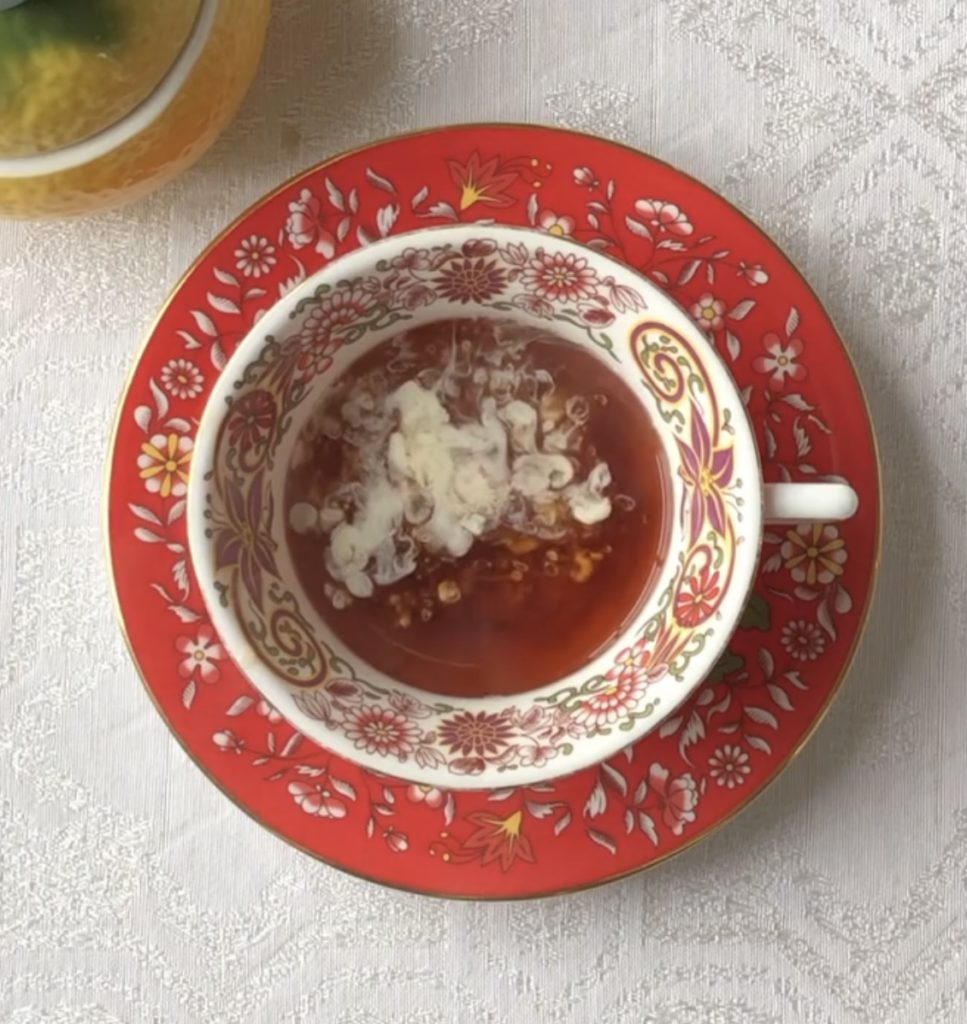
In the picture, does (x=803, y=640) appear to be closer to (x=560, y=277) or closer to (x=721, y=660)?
(x=721, y=660)

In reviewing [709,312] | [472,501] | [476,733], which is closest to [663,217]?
[709,312]

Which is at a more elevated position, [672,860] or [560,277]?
[560,277]

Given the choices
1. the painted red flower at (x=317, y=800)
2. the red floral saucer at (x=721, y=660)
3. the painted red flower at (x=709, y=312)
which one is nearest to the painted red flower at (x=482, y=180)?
the red floral saucer at (x=721, y=660)

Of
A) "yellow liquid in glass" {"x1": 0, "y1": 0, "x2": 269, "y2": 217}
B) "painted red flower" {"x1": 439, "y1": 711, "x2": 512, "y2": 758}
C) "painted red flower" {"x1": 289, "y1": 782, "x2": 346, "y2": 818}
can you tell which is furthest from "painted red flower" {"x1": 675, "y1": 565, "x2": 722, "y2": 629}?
"yellow liquid in glass" {"x1": 0, "y1": 0, "x2": 269, "y2": 217}

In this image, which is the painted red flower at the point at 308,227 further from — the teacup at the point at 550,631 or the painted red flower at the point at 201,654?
the painted red flower at the point at 201,654

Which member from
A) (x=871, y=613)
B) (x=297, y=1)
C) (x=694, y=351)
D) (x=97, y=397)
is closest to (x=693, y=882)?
(x=871, y=613)

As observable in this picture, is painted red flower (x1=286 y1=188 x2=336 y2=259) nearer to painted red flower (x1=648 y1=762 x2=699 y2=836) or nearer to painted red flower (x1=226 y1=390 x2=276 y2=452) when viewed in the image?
painted red flower (x1=226 y1=390 x2=276 y2=452)

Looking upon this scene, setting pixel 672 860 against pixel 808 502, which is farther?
pixel 672 860

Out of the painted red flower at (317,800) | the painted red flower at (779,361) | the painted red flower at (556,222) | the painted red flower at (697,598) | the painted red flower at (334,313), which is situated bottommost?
the painted red flower at (317,800)
